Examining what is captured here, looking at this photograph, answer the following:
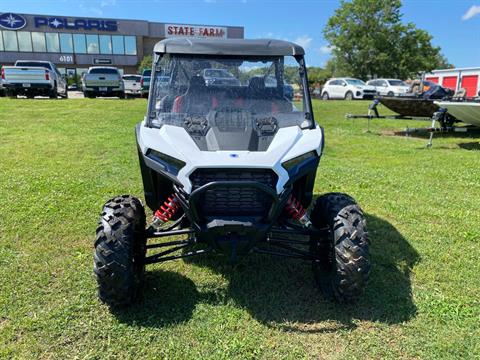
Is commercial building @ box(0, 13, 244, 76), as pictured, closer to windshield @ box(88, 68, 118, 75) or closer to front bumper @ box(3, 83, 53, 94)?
windshield @ box(88, 68, 118, 75)

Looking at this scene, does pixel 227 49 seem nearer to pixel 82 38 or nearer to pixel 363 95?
pixel 363 95

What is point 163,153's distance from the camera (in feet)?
9.51

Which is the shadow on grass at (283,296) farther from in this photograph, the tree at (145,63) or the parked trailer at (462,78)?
the tree at (145,63)

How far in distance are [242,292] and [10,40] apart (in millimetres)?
55867

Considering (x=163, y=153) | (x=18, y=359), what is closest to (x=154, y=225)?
(x=163, y=153)

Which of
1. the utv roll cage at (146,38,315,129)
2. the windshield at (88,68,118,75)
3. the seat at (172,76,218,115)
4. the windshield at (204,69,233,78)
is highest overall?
the utv roll cage at (146,38,315,129)

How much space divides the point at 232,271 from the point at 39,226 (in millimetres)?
2240

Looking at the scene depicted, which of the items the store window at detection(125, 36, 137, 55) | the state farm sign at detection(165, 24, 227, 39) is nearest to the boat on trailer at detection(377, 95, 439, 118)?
the state farm sign at detection(165, 24, 227, 39)

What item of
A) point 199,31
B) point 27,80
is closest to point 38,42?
point 199,31

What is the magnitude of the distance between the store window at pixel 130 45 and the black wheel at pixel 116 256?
5442 cm

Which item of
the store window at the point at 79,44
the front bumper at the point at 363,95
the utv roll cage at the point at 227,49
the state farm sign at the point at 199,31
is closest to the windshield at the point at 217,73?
the utv roll cage at the point at 227,49

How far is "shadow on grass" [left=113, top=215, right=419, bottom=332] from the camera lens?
297 centimetres

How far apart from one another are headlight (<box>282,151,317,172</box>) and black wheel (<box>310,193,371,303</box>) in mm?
449

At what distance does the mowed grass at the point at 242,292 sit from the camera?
8.84 ft
